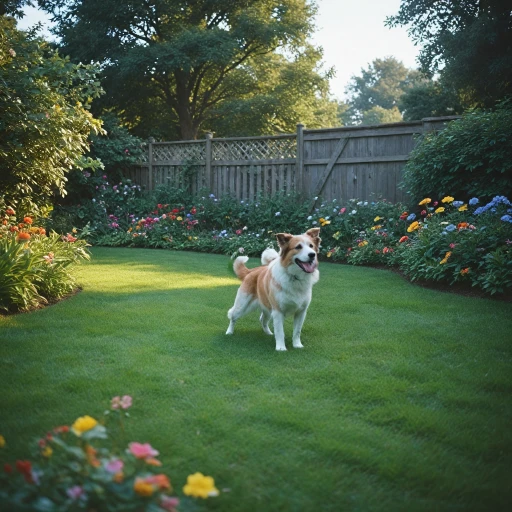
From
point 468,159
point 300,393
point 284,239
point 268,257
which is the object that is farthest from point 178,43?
point 300,393

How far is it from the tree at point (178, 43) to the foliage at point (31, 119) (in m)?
12.5

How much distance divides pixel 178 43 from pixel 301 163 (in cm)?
1020

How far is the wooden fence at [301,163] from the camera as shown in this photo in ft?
33.6

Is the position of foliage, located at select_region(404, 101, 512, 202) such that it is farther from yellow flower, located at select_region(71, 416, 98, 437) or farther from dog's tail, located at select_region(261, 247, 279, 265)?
yellow flower, located at select_region(71, 416, 98, 437)

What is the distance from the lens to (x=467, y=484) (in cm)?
243

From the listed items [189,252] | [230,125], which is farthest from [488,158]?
[230,125]

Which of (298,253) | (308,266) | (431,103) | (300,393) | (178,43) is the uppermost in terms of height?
(178,43)

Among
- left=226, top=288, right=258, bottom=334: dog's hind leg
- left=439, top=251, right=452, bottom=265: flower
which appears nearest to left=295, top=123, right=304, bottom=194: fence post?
left=439, top=251, right=452, bottom=265: flower

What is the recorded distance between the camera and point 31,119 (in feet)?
19.5

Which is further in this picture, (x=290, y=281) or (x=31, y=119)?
(x=31, y=119)

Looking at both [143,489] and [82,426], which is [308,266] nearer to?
[82,426]

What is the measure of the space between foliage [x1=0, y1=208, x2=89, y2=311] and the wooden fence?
599cm

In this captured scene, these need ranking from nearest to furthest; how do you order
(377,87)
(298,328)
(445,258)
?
(298,328)
(445,258)
(377,87)

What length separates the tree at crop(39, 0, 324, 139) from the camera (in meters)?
19.0
